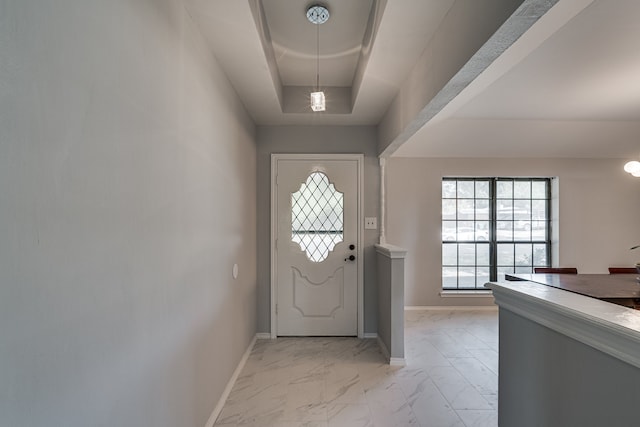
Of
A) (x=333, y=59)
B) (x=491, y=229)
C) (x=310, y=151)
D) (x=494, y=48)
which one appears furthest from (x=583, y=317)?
(x=491, y=229)

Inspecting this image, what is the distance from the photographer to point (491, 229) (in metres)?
5.17

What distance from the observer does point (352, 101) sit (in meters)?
3.28

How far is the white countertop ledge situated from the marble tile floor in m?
1.23

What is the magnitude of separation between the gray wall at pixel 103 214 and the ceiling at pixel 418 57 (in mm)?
433

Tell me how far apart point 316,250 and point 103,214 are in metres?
2.89

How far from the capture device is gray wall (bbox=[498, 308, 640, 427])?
102cm

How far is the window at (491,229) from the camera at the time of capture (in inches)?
203

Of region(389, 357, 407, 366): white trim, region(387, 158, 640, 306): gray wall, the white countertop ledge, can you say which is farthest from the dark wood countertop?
region(387, 158, 640, 306): gray wall

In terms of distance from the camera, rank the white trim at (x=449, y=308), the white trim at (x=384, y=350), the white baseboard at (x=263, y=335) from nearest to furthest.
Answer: the white trim at (x=384, y=350)
the white baseboard at (x=263, y=335)
the white trim at (x=449, y=308)

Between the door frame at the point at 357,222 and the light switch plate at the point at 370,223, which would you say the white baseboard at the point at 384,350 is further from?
the light switch plate at the point at 370,223

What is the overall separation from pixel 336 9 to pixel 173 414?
2.47 m

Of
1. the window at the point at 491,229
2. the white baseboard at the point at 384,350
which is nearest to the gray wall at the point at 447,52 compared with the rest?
the white baseboard at the point at 384,350

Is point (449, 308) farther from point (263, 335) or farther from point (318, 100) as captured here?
point (318, 100)

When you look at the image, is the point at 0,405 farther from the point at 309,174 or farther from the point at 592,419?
the point at 309,174
